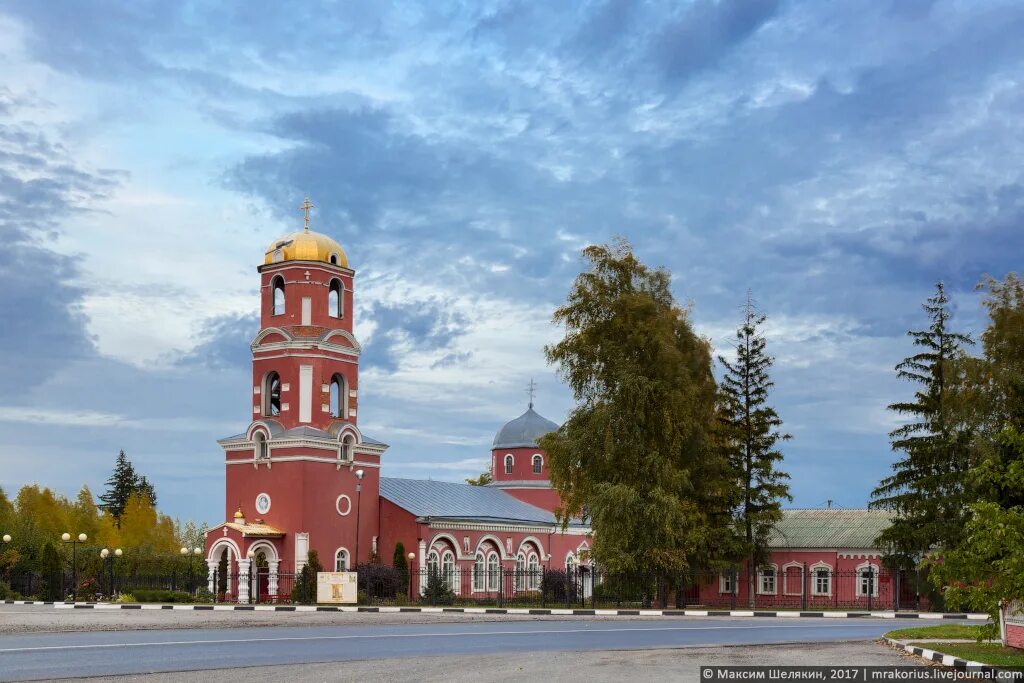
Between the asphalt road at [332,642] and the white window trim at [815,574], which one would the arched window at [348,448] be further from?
the asphalt road at [332,642]

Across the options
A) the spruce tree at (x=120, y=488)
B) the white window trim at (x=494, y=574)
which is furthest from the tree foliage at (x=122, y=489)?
the white window trim at (x=494, y=574)

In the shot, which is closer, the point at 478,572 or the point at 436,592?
the point at 436,592

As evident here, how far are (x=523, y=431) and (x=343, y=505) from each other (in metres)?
22.1

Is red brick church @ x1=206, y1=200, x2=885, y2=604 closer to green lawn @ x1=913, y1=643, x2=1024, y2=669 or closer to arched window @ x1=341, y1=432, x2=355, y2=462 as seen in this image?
arched window @ x1=341, y1=432, x2=355, y2=462

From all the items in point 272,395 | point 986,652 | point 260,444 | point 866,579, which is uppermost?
point 272,395

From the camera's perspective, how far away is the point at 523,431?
70875 mm

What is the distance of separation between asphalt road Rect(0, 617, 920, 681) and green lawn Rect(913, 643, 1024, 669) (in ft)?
9.66

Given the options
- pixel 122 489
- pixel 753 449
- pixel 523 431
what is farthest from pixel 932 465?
pixel 122 489

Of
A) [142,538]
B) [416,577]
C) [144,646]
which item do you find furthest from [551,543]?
[144,646]

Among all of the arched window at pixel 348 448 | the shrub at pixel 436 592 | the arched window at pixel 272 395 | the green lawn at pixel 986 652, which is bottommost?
A: the shrub at pixel 436 592

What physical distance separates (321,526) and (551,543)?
1745 centimetres

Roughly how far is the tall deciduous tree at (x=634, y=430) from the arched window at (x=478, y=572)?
11.8 meters

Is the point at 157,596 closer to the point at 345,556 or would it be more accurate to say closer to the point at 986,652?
the point at 345,556

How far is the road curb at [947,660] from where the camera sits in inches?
598
